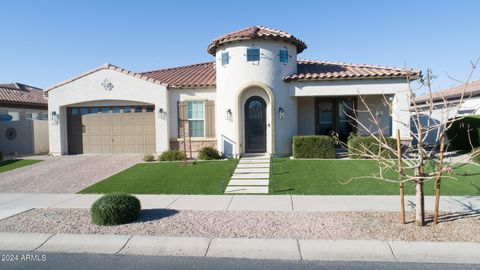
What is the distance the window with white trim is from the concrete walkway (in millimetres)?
2960

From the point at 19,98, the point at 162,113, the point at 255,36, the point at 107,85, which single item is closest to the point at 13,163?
the point at 107,85

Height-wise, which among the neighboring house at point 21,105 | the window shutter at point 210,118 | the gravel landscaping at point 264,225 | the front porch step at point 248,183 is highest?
the neighboring house at point 21,105

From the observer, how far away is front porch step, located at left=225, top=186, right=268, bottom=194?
8602 mm

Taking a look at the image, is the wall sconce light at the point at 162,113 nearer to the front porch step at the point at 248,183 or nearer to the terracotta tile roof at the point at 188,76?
the terracotta tile roof at the point at 188,76

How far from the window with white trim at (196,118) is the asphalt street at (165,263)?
414 inches

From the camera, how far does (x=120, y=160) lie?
14.1 metres

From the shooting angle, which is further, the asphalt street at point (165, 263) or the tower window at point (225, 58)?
the tower window at point (225, 58)

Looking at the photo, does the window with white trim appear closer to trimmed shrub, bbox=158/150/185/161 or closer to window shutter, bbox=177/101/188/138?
window shutter, bbox=177/101/188/138

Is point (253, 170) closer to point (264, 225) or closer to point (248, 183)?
point (248, 183)

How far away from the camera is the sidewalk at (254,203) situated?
685cm

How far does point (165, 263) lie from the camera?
14.7 ft

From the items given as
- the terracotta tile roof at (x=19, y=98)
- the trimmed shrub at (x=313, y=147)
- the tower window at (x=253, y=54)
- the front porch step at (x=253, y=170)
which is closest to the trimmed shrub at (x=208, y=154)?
the front porch step at (x=253, y=170)

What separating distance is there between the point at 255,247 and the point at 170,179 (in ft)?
19.6

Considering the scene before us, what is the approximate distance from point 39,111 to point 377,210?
2324cm
